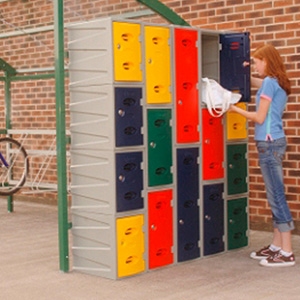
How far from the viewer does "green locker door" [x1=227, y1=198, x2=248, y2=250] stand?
18.7ft

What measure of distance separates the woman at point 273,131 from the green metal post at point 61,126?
1248mm

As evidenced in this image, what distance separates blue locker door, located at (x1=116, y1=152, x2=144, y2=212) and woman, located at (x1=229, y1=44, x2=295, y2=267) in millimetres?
860

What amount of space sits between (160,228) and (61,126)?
39.4 inches

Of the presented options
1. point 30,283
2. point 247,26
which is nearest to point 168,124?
point 30,283

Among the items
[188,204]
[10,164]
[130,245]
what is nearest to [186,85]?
[188,204]

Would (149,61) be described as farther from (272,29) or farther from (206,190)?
(272,29)

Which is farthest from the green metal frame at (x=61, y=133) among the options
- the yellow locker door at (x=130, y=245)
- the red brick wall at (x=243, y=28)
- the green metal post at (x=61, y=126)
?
the red brick wall at (x=243, y=28)

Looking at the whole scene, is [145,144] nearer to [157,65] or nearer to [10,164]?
[157,65]

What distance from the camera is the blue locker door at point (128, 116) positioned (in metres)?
4.80

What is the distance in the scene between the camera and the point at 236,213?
5.76 metres

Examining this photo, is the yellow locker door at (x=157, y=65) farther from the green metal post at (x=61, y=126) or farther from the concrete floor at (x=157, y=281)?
the concrete floor at (x=157, y=281)

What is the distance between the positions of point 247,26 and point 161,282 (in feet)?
9.25

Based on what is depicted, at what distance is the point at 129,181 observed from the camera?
4.91m

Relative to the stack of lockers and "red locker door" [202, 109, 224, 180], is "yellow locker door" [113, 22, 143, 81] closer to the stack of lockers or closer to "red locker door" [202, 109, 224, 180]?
the stack of lockers
